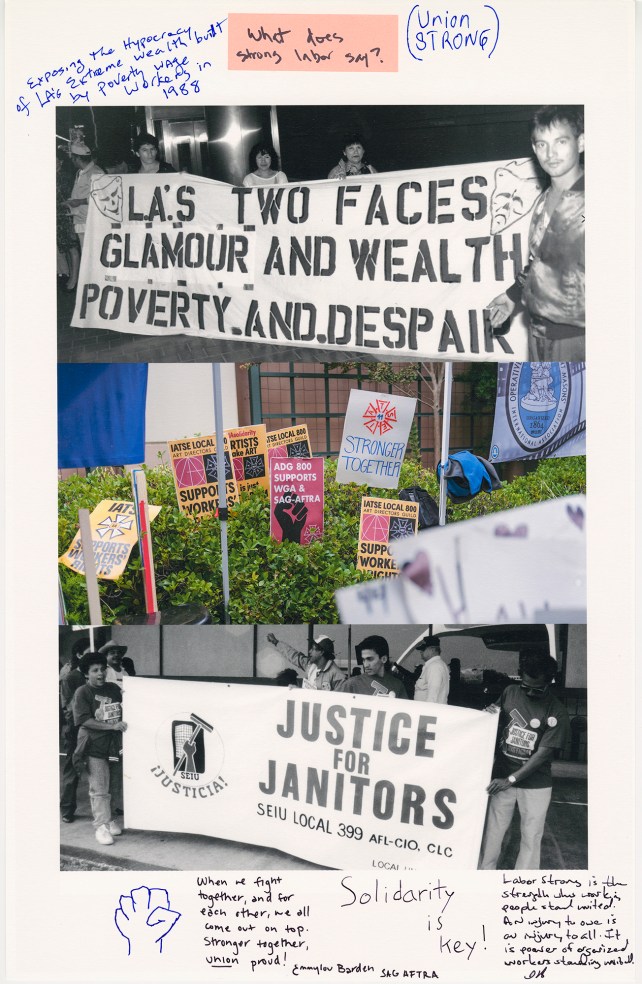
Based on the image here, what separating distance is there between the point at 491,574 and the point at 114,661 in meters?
1.78

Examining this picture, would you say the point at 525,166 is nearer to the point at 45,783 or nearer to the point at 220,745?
the point at 220,745

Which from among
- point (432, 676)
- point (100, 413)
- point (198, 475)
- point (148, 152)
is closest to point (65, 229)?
point (148, 152)

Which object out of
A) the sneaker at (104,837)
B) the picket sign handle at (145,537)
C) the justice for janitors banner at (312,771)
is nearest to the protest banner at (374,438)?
the picket sign handle at (145,537)

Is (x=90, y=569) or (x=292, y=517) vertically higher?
(x=292, y=517)

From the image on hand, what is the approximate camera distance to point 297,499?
378 cm

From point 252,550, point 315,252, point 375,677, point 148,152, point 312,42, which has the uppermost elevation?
point 312,42

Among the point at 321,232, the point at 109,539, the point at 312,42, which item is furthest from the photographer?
the point at 109,539

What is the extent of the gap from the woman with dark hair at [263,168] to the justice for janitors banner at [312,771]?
2.30m

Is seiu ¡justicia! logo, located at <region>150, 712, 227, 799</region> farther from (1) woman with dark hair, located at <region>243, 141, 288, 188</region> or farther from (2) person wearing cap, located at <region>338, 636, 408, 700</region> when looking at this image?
(1) woman with dark hair, located at <region>243, 141, 288, 188</region>

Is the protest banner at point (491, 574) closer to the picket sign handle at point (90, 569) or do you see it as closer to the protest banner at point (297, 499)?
the protest banner at point (297, 499)

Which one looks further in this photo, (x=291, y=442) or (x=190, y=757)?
(x=291, y=442)

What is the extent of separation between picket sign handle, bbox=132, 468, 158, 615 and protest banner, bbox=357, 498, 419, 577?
0.97 metres

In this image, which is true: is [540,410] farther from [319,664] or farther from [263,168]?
[263,168]

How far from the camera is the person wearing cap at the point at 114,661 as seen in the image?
145 inches
